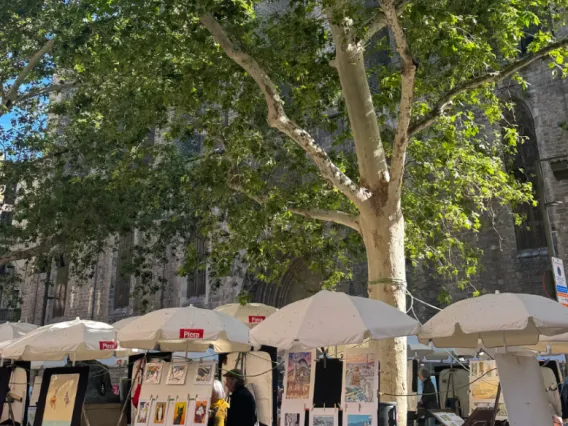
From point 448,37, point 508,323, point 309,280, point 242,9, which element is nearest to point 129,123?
point 242,9

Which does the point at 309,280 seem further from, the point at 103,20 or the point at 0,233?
the point at 103,20

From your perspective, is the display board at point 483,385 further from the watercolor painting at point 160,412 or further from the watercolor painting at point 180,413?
the watercolor painting at point 160,412

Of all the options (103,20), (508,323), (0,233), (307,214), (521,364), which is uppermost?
(103,20)

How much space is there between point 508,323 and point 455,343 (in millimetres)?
1975

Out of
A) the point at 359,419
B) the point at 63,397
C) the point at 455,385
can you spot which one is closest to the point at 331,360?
the point at 359,419

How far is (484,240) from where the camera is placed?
1802 cm

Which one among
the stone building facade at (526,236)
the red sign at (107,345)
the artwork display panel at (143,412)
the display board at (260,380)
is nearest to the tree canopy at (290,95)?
the display board at (260,380)

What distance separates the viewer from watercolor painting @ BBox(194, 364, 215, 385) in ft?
25.9

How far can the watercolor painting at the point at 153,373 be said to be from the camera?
8305 millimetres

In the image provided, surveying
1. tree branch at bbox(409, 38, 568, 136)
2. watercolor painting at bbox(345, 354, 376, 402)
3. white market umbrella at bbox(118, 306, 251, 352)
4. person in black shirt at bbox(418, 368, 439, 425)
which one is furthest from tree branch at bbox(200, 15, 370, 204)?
person in black shirt at bbox(418, 368, 439, 425)

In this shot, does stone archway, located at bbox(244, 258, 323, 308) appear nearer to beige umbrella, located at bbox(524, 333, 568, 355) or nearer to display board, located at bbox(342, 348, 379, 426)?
beige umbrella, located at bbox(524, 333, 568, 355)

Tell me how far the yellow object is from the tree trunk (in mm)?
2219

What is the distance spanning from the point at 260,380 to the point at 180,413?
1.84m

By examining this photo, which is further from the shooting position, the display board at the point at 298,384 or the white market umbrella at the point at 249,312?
the white market umbrella at the point at 249,312
